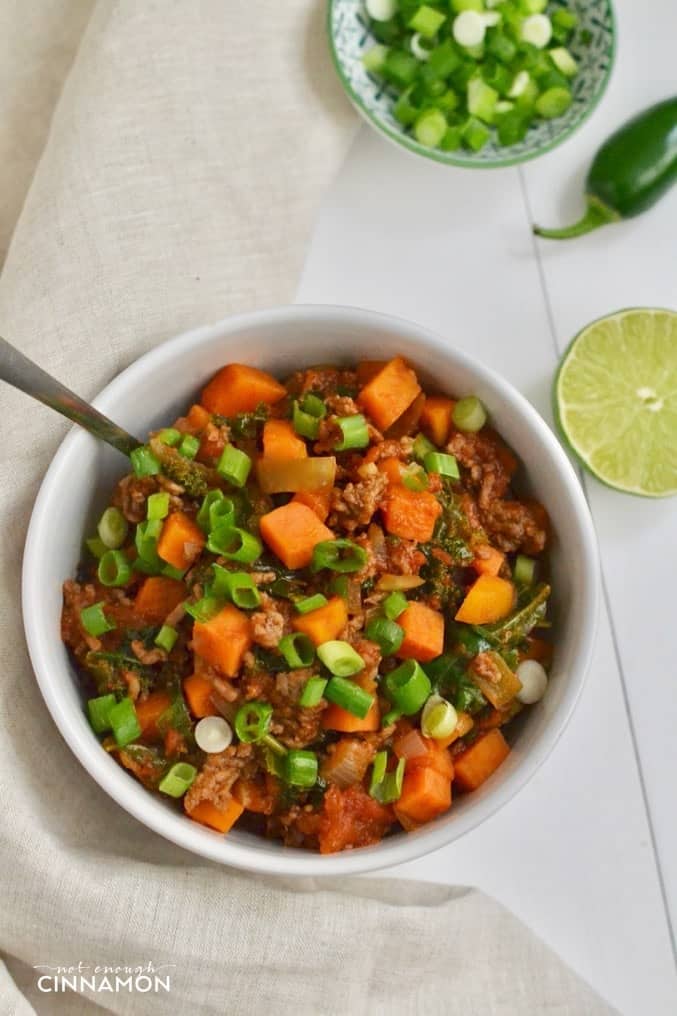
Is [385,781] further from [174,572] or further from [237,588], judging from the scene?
[174,572]

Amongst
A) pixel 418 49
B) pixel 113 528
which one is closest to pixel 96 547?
pixel 113 528

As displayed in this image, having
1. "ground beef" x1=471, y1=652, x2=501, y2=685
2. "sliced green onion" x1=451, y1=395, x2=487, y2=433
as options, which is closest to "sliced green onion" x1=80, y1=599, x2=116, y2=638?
"ground beef" x1=471, y1=652, x2=501, y2=685

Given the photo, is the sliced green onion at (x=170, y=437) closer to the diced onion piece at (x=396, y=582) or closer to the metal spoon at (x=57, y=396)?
the metal spoon at (x=57, y=396)

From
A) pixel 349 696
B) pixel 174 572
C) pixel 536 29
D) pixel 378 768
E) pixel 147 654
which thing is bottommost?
pixel 378 768

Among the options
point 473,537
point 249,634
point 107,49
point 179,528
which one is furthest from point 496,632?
point 107,49

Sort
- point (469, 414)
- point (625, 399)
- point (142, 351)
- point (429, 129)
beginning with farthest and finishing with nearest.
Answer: point (429, 129) → point (625, 399) → point (142, 351) → point (469, 414)

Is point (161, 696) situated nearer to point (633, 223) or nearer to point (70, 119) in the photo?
point (70, 119)
